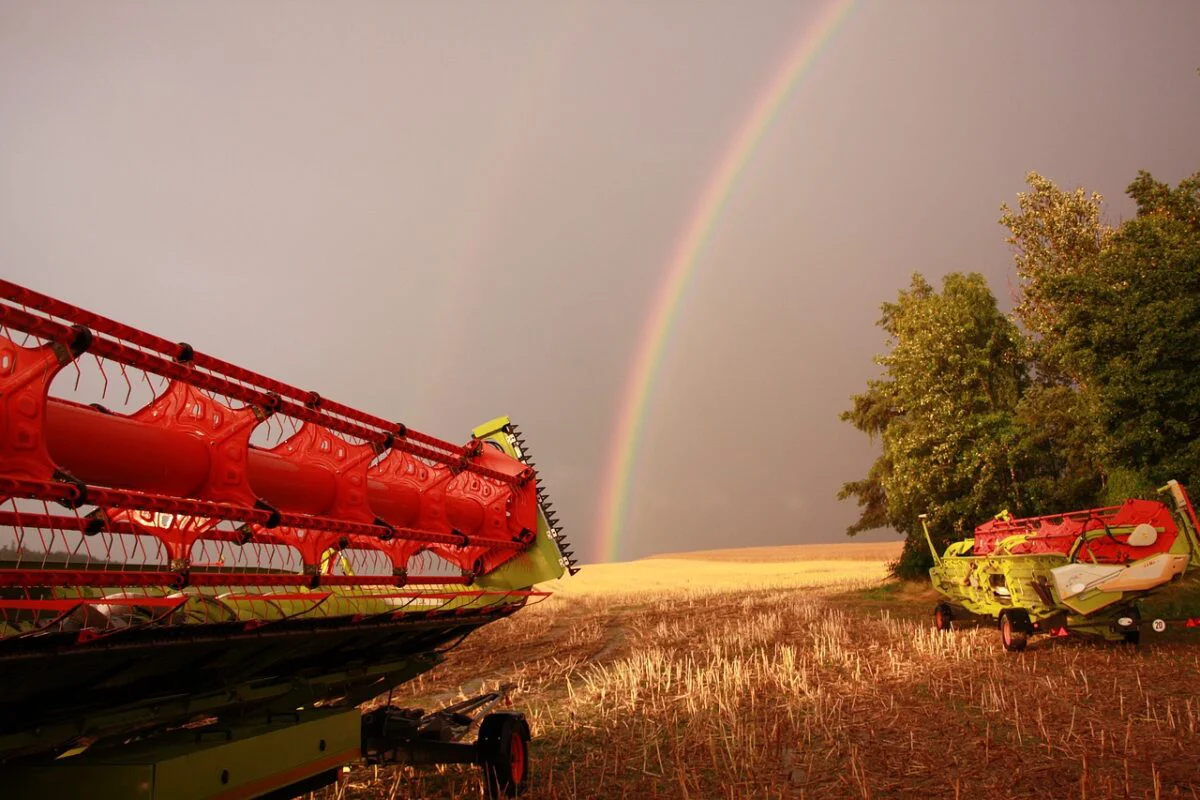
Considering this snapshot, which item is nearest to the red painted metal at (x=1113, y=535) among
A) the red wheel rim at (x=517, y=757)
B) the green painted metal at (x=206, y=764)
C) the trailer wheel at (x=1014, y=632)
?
the trailer wheel at (x=1014, y=632)

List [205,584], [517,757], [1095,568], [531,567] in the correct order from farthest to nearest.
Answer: [1095,568] < [531,567] < [517,757] < [205,584]

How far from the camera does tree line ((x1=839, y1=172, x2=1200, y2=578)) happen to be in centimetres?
1631

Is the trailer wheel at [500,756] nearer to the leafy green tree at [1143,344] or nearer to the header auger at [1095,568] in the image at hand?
the header auger at [1095,568]

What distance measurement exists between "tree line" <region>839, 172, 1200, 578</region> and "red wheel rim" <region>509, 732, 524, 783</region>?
15.2m

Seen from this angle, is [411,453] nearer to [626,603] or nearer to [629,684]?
[629,684]

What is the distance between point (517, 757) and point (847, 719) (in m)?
4.14

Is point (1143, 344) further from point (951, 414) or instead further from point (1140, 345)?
point (951, 414)

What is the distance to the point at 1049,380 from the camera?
31438mm

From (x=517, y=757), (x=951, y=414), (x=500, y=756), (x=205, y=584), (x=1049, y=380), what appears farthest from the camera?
(x=1049, y=380)

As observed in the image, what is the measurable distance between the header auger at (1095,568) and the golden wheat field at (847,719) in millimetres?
622

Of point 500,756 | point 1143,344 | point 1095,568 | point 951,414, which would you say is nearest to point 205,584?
point 500,756

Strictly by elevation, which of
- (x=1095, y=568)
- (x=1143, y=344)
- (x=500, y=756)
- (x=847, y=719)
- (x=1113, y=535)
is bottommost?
(x=847, y=719)

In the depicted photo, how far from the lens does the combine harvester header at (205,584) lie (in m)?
3.44

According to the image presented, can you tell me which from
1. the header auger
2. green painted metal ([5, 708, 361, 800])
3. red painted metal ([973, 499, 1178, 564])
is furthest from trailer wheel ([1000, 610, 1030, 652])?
green painted metal ([5, 708, 361, 800])
